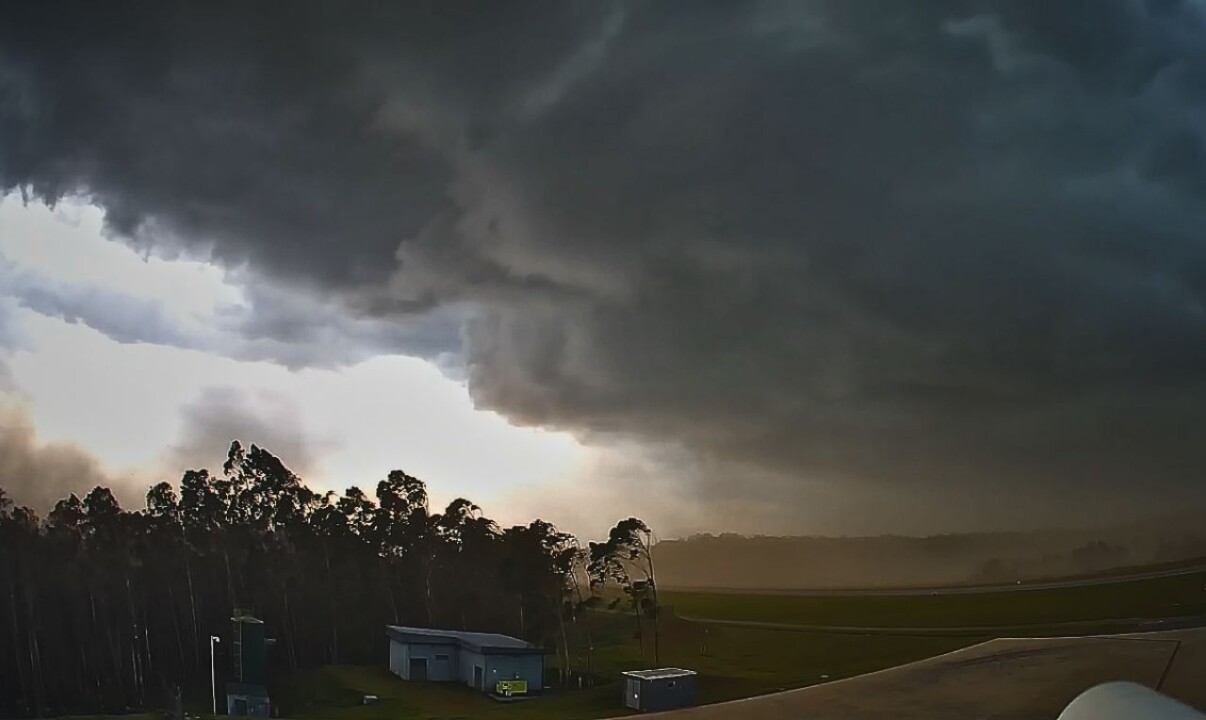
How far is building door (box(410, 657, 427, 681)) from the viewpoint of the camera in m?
3.75

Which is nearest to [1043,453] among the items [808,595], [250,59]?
[808,595]

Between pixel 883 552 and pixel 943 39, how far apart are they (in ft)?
7.29

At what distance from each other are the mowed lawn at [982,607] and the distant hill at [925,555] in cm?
7

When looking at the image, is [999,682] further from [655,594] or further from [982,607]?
[655,594]

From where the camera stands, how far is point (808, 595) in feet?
13.7

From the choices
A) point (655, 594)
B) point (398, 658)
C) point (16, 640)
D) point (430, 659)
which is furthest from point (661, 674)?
point (16, 640)

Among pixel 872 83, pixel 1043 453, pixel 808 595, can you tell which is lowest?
pixel 808 595

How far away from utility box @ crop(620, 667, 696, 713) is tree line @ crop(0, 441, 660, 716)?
3.9 inches

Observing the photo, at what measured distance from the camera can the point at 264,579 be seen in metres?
3.78

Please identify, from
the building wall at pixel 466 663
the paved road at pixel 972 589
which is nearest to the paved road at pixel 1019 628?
the paved road at pixel 972 589

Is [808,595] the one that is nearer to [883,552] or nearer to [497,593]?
A: [883,552]

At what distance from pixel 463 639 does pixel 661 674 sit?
782mm

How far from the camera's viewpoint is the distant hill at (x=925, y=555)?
13.4ft

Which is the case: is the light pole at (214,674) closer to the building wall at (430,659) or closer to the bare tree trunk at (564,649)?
the building wall at (430,659)
